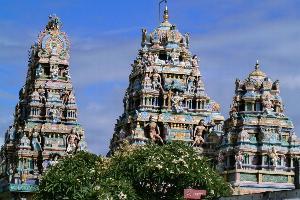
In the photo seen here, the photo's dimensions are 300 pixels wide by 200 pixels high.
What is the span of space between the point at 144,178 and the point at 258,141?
29.1m

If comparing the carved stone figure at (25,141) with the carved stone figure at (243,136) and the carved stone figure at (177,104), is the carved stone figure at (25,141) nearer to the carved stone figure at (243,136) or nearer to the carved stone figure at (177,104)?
the carved stone figure at (177,104)

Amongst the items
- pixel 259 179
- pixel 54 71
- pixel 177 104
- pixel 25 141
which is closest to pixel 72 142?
pixel 25 141

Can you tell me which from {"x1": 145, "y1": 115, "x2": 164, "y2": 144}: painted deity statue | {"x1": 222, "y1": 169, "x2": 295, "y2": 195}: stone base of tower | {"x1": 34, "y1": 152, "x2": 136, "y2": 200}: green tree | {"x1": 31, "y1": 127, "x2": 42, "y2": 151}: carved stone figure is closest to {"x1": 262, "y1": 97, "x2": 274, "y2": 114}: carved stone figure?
{"x1": 222, "y1": 169, "x2": 295, "y2": 195}: stone base of tower

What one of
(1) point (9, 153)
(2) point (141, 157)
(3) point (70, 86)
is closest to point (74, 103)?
(3) point (70, 86)

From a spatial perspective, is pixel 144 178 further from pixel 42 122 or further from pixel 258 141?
pixel 42 122

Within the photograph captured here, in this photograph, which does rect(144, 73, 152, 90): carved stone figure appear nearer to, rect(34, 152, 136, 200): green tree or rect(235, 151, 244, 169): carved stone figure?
rect(235, 151, 244, 169): carved stone figure

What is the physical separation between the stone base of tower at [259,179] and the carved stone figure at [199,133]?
648 cm

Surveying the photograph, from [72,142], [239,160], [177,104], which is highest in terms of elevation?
[177,104]

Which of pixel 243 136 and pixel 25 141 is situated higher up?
pixel 25 141

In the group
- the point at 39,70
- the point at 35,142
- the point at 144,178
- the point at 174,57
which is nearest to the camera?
the point at 144,178

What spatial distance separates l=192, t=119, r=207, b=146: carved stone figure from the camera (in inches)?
3511

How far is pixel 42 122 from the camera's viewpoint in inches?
3750

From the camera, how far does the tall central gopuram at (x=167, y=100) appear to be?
292 ft

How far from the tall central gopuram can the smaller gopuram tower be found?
155 inches
